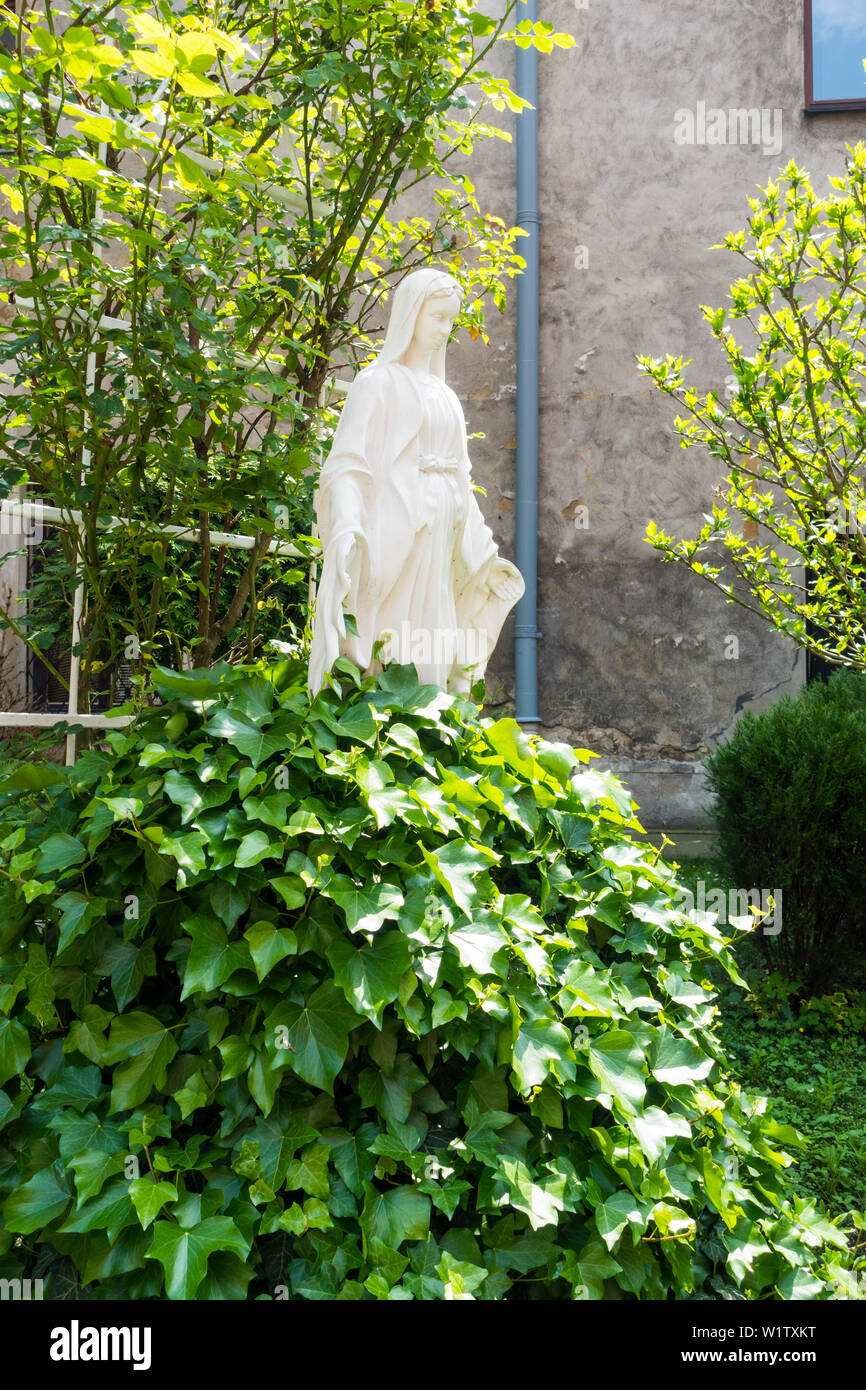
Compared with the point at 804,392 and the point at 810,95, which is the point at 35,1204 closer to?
the point at 804,392

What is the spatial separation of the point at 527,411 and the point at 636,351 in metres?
0.89

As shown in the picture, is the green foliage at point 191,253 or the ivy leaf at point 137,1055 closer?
the ivy leaf at point 137,1055

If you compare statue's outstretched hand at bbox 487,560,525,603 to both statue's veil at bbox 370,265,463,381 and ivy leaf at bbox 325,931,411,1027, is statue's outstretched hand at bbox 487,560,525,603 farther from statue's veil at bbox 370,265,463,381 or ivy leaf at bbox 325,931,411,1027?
ivy leaf at bbox 325,931,411,1027

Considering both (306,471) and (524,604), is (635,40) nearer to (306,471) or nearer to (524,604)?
(524,604)

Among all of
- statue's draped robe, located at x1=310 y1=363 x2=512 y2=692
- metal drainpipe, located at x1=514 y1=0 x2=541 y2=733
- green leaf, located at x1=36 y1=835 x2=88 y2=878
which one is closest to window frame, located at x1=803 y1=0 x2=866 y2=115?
metal drainpipe, located at x1=514 y1=0 x2=541 y2=733

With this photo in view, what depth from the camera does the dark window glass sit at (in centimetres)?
705

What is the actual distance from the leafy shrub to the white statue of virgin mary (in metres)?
2.47

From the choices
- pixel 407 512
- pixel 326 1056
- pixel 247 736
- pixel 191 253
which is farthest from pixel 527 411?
pixel 326 1056

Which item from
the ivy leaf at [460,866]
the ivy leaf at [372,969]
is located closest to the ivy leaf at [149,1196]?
the ivy leaf at [372,969]

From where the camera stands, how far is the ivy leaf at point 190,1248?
1.66 meters

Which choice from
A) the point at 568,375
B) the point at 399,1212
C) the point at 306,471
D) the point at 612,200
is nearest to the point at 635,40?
the point at 612,200

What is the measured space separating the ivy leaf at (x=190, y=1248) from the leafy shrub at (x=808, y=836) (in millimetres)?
3635

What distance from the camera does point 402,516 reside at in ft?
8.87

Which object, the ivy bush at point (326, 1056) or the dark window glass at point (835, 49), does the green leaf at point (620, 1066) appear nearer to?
the ivy bush at point (326, 1056)
